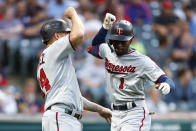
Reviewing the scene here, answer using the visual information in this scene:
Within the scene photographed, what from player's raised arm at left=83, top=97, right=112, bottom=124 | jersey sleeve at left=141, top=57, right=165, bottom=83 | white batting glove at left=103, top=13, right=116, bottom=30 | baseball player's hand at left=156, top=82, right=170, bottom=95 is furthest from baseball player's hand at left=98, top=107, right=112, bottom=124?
white batting glove at left=103, top=13, right=116, bottom=30

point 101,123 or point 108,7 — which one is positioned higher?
point 108,7

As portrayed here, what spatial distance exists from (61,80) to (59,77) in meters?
0.04

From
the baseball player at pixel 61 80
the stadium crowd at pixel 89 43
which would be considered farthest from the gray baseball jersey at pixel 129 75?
the stadium crowd at pixel 89 43

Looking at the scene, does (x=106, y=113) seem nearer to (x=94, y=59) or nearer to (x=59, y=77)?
(x=59, y=77)

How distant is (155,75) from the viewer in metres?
5.94

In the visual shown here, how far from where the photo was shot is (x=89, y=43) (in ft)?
33.8

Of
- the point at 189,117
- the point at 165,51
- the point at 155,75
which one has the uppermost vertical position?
the point at 155,75

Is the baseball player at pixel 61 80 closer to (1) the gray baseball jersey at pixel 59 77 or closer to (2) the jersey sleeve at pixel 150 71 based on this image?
(1) the gray baseball jersey at pixel 59 77

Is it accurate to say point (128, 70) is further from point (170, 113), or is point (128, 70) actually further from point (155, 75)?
point (170, 113)

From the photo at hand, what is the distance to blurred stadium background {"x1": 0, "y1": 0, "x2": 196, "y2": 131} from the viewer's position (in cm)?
906

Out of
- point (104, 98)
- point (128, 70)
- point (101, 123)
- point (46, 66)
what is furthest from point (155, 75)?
point (104, 98)

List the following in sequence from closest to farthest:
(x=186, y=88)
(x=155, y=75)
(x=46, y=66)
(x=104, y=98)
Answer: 1. (x=46, y=66)
2. (x=155, y=75)
3. (x=104, y=98)
4. (x=186, y=88)

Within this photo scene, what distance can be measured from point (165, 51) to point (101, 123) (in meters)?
3.06

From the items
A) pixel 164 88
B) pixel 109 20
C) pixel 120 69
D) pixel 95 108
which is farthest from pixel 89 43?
pixel 164 88
